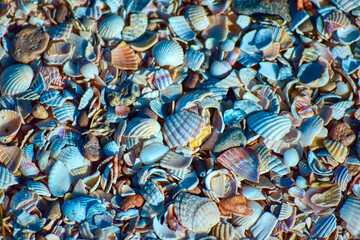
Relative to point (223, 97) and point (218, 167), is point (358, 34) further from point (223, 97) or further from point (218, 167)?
point (218, 167)

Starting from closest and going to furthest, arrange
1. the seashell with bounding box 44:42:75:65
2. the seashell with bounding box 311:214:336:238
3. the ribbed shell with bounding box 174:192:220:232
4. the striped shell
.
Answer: the ribbed shell with bounding box 174:192:220:232 < the seashell with bounding box 311:214:336:238 < the striped shell < the seashell with bounding box 44:42:75:65

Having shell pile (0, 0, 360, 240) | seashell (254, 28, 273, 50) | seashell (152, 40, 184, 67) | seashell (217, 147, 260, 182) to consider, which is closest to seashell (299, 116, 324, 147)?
shell pile (0, 0, 360, 240)

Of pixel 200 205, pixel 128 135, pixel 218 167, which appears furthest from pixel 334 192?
pixel 128 135

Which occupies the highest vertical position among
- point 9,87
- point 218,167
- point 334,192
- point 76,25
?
point 76,25

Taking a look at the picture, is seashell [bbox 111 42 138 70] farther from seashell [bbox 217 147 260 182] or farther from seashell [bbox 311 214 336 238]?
seashell [bbox 311 214 336 238]

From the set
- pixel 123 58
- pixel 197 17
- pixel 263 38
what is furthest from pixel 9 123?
pixel 263 38

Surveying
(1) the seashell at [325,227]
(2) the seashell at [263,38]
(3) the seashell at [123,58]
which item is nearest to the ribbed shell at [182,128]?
(3) the seashell at [123,58]
